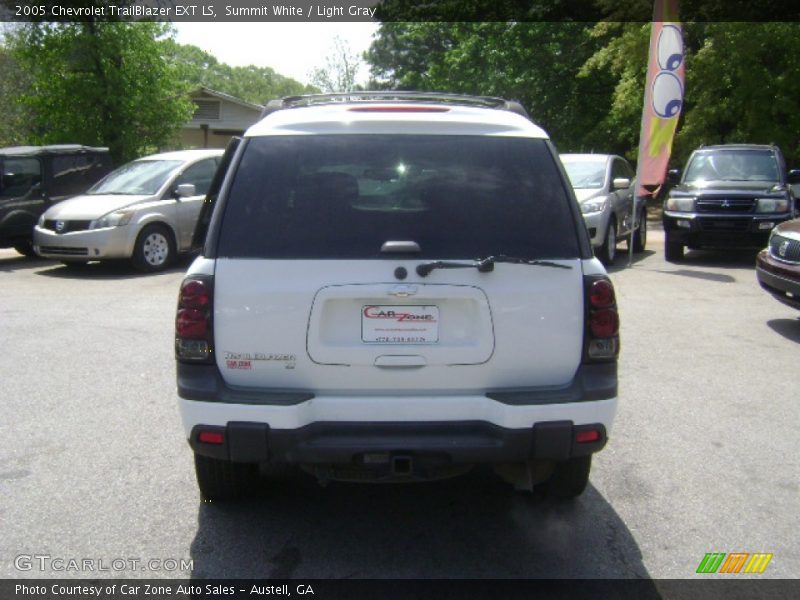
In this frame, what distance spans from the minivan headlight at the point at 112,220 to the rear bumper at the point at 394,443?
9537 millimetres

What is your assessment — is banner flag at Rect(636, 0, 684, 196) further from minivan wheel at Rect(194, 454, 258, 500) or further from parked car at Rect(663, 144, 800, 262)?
minivan wheel at Rect(194, 454, 258, 500)

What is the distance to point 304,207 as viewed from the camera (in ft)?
11.6

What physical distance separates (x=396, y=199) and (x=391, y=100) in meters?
0.92

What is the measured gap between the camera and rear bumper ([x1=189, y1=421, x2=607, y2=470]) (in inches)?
132

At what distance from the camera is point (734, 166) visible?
14.0 meters

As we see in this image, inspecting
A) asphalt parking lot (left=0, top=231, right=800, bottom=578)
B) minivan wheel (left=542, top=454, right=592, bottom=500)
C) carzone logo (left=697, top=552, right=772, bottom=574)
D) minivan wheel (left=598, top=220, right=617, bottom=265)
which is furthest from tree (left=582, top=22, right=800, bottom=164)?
carzone logo (left=697, top=552, right=772, bottom=574)

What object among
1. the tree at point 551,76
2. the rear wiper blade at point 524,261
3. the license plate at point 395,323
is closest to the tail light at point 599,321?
the rear wiper blade at point 524,261

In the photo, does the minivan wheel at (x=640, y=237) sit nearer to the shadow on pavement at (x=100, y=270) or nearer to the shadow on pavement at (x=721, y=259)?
the shadow on pavement at (x=721, y=259)

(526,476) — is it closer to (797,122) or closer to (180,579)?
(180,579)

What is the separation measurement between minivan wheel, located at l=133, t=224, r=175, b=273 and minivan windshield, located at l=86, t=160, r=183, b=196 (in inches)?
25.0

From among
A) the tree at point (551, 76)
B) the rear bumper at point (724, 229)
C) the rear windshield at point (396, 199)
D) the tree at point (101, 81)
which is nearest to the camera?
the rear windshield at point (396, 199)

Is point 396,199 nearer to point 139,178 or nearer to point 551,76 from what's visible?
point 139,178

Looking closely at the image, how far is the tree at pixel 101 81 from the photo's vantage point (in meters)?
19.0

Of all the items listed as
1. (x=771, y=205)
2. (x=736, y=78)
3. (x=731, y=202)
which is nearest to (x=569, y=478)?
(x=731, y=202)
